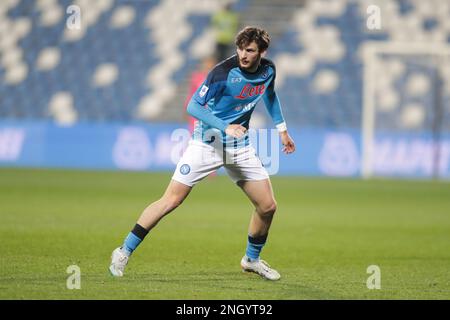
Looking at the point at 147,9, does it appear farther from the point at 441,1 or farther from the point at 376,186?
the point at 376,186

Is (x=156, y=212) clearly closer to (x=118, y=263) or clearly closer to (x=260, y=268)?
(x=118, y=263)

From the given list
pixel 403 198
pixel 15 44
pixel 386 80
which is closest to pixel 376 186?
pixel 403 198

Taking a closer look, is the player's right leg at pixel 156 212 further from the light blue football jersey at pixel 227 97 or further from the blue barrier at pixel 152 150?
the blue barrier at pixel 152 150

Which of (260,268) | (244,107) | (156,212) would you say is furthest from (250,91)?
(260,268)

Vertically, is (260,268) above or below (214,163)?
below

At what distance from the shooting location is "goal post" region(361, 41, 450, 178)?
22281mm

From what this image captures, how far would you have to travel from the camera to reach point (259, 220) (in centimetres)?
739

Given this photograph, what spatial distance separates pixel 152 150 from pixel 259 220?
15547mm

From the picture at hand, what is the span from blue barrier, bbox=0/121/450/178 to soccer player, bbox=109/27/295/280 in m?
14.8

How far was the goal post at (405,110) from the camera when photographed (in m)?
22.3

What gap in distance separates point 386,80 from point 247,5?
17.5 ft

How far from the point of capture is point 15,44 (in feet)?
89.0

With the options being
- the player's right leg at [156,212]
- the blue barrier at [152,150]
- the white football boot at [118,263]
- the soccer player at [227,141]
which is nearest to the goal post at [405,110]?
the blue barrier at [152,150]

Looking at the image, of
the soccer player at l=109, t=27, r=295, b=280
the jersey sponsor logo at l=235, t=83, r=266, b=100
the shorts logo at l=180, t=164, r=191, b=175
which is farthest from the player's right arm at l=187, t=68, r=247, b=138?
the shorts logo at l=180, t=164, r=191, b=175
